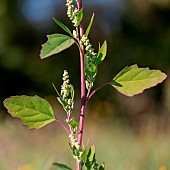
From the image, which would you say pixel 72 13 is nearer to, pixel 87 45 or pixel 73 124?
pixel 87 45

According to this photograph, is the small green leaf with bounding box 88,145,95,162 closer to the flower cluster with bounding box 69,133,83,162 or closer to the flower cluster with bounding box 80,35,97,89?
the flower cluster with bounding box 69,133,83,162

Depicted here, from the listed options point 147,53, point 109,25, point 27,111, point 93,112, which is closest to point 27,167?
point 27,111

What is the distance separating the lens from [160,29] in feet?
42.1

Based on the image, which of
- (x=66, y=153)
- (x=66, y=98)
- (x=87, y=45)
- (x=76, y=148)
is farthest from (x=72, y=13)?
(x=66, y=153)

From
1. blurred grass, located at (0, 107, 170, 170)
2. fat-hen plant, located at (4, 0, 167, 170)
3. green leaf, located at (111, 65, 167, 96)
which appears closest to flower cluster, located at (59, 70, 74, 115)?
fat-hen plant, located at (4, 0, 167, 170)

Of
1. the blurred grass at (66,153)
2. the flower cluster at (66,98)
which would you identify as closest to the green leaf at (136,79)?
the flower cluster at (66,98)

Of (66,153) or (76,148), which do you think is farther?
(66,153)

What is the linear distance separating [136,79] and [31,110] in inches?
9.4

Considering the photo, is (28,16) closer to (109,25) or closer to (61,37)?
(109,25)

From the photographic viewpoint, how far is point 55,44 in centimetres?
115

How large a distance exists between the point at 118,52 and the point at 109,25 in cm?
89

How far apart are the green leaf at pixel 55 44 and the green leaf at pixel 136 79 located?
147mm

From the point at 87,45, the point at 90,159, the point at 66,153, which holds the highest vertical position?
the point at 87,45

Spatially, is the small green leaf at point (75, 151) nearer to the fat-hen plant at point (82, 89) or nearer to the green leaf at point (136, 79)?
the fat-hen plant at point (82, 89)
